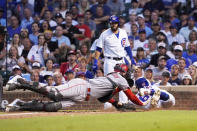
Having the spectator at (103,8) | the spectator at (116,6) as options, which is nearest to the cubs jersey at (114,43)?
the spectator at (103,8)

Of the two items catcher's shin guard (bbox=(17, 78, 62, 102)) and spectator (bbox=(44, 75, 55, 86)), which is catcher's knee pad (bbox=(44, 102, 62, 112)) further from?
spectator (bbox=(44, 75, 55, 86))

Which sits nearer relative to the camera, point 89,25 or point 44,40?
point 44,40

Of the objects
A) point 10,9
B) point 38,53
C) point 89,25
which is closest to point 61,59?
point 38,53

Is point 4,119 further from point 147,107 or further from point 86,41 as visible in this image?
point 86,41

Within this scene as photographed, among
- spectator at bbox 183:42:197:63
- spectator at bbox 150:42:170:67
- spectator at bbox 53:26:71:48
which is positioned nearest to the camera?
spectator at bbox 150:42:170:67

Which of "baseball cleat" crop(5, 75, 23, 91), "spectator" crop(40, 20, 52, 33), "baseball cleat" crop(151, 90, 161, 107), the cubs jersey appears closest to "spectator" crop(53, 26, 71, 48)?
"spectator" crop(40, 20, 52, 33)

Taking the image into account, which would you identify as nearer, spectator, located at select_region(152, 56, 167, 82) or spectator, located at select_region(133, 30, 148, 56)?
spectator, located at select_region(152, 56, 167, 82)
